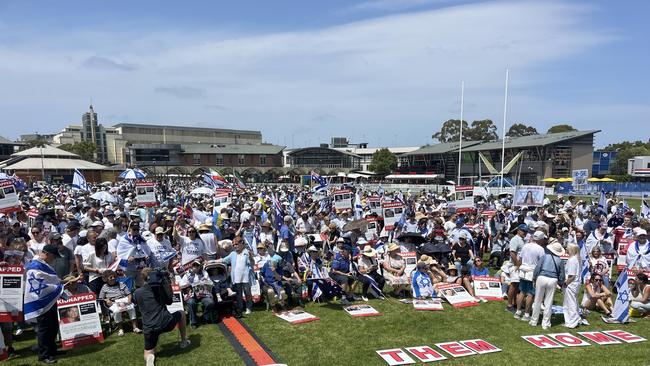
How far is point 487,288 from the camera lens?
10.9 m

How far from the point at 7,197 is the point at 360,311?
10.3 m

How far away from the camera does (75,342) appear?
753 centimetres

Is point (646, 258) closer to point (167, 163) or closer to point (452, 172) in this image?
point (452, 172)

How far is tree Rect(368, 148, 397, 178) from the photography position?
8450 centimetres

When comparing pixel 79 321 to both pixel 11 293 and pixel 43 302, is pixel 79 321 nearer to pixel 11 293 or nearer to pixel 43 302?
pixel 43 302

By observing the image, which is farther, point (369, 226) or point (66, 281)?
point (369, 226)

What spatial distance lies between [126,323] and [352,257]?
5714 millimetres

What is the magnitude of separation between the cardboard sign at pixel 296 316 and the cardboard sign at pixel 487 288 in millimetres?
4559

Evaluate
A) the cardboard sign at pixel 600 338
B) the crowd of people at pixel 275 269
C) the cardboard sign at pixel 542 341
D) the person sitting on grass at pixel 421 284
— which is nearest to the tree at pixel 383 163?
the crowd of people at pixel 275 269

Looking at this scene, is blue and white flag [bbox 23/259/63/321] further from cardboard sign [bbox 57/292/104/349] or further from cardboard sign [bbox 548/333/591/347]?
cardboard sign [bbox 548/333/591/347]

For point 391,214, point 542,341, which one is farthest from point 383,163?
point 542,341

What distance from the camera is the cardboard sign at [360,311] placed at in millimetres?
9492

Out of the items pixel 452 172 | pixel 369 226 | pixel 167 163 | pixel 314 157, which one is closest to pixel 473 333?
pixel 369 226

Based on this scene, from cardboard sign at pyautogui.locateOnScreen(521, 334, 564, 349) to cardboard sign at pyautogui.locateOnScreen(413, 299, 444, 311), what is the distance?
222cm
